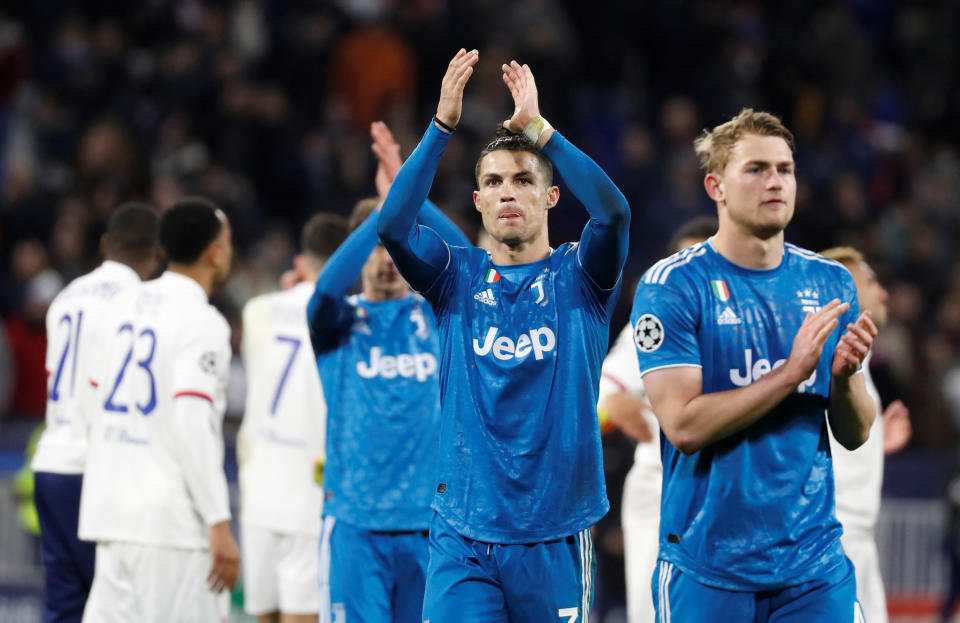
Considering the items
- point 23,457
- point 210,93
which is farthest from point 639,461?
point 210,93

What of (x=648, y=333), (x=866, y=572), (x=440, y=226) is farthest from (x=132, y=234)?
(x=866, y=572)

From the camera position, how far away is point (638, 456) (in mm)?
7559

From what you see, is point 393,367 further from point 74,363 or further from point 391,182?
point 74,363

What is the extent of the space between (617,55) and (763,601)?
38.3 feet

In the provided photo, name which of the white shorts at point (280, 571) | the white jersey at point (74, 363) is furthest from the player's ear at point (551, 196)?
the white shorts at point (280, 571)

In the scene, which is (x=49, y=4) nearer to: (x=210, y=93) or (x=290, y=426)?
(x=210, y=93)

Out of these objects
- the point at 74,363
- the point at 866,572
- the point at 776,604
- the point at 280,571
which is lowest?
the point at 280,571

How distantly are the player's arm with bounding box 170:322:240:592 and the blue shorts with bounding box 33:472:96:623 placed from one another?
44.2 inches

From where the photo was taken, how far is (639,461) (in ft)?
24.6

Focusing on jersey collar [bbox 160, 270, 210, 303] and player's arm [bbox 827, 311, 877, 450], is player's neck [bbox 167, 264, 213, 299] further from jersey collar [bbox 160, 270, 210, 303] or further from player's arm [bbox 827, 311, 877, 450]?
player's arm [bbox 827, 311, 877, 450]

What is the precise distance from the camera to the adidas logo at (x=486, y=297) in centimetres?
520

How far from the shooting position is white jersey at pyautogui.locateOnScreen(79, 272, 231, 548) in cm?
622

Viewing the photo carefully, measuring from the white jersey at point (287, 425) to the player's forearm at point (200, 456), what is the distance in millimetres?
1896

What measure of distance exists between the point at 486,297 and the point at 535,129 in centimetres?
70
